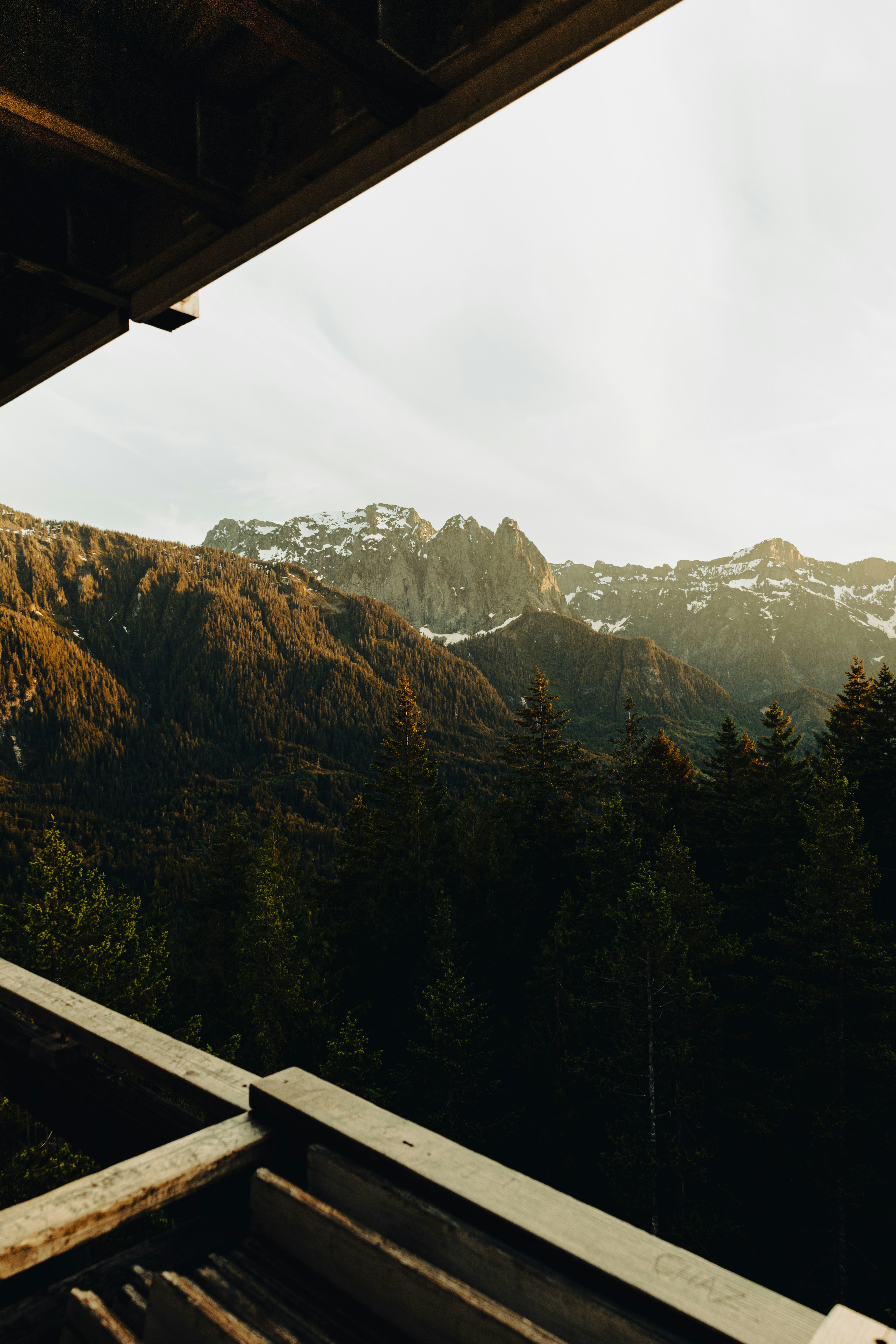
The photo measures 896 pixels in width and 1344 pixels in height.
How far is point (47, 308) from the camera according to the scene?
141 inches

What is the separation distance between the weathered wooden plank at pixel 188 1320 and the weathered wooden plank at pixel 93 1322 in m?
0.05

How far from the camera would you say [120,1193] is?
1.65 m

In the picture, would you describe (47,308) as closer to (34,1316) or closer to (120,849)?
(34,1316)

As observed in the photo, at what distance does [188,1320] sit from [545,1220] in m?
0.78

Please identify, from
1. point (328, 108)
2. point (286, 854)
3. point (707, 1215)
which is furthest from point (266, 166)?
point (286, 854)

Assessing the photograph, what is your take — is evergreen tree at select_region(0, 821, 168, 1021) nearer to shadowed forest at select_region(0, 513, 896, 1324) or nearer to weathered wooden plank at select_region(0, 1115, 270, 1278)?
shadowed forest at select_region(0, 513, 896, 1324)

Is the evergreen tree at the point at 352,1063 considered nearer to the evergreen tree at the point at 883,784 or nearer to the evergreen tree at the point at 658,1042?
the evergreen tree at the point at 658,1042

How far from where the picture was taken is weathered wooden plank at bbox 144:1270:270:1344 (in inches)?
54.2

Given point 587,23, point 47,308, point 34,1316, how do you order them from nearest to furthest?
point 34,1316, point 587,23, point 47,308

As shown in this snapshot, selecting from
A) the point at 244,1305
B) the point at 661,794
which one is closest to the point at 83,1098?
the point at 244,1305

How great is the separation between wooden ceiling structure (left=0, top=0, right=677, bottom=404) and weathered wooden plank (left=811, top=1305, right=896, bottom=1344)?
9.88 feet

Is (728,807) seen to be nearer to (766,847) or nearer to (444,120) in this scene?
(766,847)

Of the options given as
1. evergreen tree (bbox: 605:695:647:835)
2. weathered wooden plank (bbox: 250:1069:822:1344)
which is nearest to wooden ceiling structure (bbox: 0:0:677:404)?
weathered wooden plank (bbox: 250:1069:822:1344)

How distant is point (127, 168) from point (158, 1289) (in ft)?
10.9
